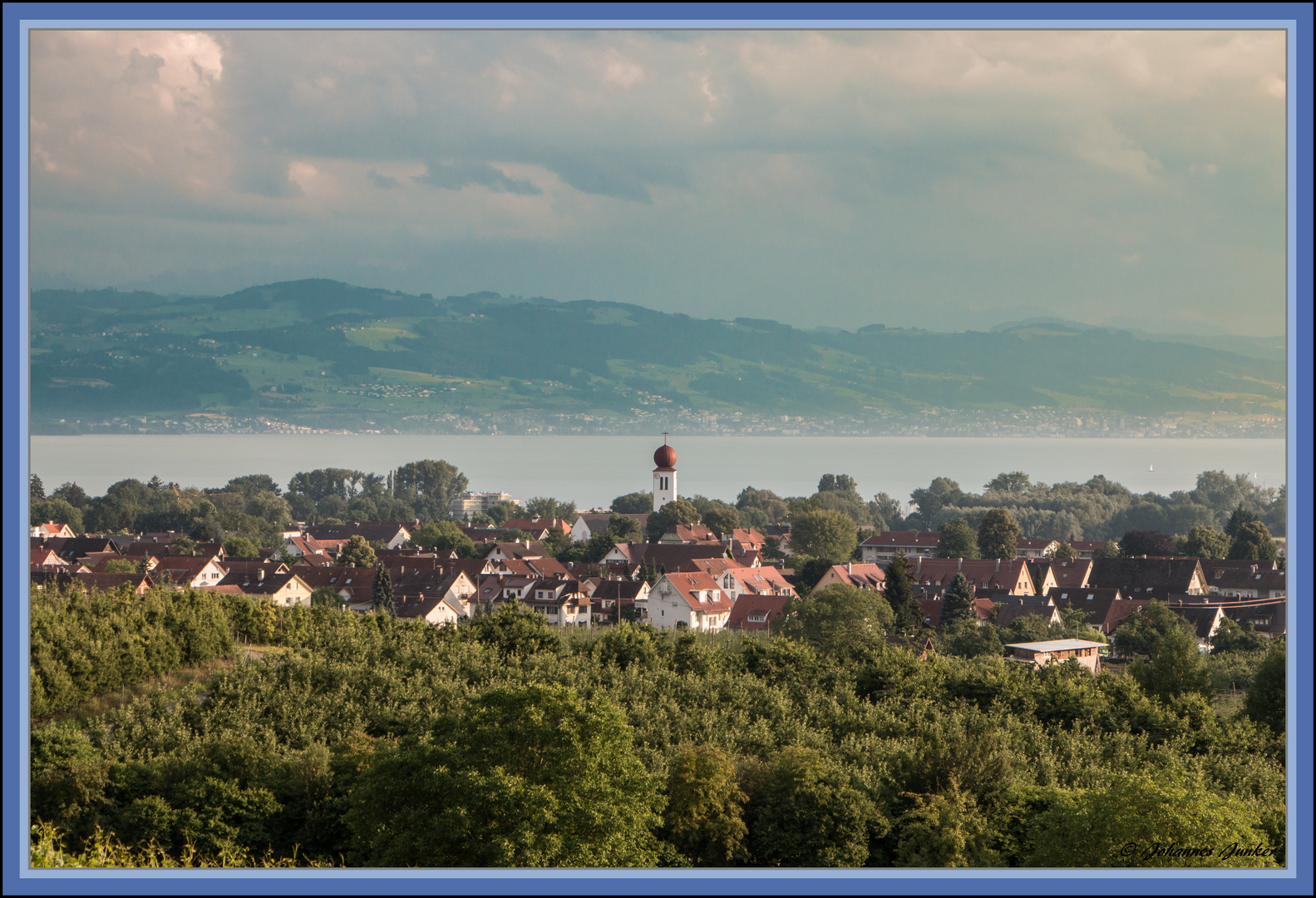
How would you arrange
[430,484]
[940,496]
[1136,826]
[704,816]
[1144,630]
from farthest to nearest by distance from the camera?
[430,484] < [940,496] < [1144,630] < [704,816] < [1136,826]

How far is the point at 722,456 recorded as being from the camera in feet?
140

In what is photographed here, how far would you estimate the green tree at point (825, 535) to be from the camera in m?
41.4

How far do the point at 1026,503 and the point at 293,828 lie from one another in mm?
50634

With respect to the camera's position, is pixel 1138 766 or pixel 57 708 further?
pixel 57 708

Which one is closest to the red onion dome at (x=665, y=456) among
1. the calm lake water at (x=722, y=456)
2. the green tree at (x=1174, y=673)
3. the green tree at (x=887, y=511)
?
the calm lake water at (x=722, y=456)

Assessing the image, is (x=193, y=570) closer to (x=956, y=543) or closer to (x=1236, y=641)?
(x=956, y=543)

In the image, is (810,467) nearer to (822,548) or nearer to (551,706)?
(822,548)

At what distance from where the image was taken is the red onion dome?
49.1 m

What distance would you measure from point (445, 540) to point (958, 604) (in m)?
23.1

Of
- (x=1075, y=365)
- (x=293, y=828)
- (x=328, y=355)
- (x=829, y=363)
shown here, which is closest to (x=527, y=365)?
(x=328, y=355)

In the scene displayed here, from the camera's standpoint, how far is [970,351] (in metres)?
44.6

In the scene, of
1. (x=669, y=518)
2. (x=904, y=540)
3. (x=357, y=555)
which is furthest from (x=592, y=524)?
(x=357, y=555)

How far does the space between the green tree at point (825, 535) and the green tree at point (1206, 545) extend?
39.6 feet

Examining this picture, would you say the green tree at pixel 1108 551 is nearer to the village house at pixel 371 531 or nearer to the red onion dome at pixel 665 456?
the red onion dome at pixel 665 456
